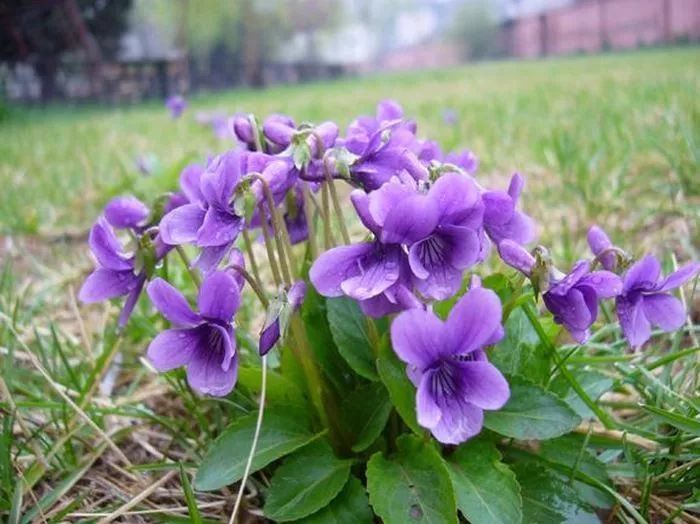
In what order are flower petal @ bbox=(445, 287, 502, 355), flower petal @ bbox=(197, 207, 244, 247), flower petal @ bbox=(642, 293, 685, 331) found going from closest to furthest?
flower petal @ bbox=(445, 287, 502, 355) < flower petal @ bbox=(197, 207, 244, 247) < flower petal @ bbox=(642, 293, 685, 331)

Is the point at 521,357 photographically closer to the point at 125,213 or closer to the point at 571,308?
Result: the point at 571,308

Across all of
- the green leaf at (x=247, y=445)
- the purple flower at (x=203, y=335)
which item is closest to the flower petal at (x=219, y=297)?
the purple flower at (x=203, y=335)

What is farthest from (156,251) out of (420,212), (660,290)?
(660,290)

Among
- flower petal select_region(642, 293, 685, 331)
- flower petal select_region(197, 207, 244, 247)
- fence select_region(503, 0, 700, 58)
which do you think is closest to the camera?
flower petal select_region(197, 207, 244, 247)

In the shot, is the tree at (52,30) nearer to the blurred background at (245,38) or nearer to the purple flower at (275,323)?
the blurred background at (245,38)

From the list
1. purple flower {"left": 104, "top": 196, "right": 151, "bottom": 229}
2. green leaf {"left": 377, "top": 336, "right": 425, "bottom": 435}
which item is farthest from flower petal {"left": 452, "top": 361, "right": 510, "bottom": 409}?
purple flower {"left": 104, "top": 196, "right": 151, "bottom": 229}

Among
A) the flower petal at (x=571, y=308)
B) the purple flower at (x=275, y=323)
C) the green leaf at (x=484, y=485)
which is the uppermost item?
the purple flower at (x=275, y=323)

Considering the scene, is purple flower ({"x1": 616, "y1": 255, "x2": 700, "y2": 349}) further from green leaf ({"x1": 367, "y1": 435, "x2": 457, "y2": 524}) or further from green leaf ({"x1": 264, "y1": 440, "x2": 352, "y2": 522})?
green leaf ({"x1": 264, "y1": 440, "x2": 352, "y2": 522})

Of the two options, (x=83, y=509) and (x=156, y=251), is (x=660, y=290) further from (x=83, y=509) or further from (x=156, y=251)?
(x=83, y=509)
